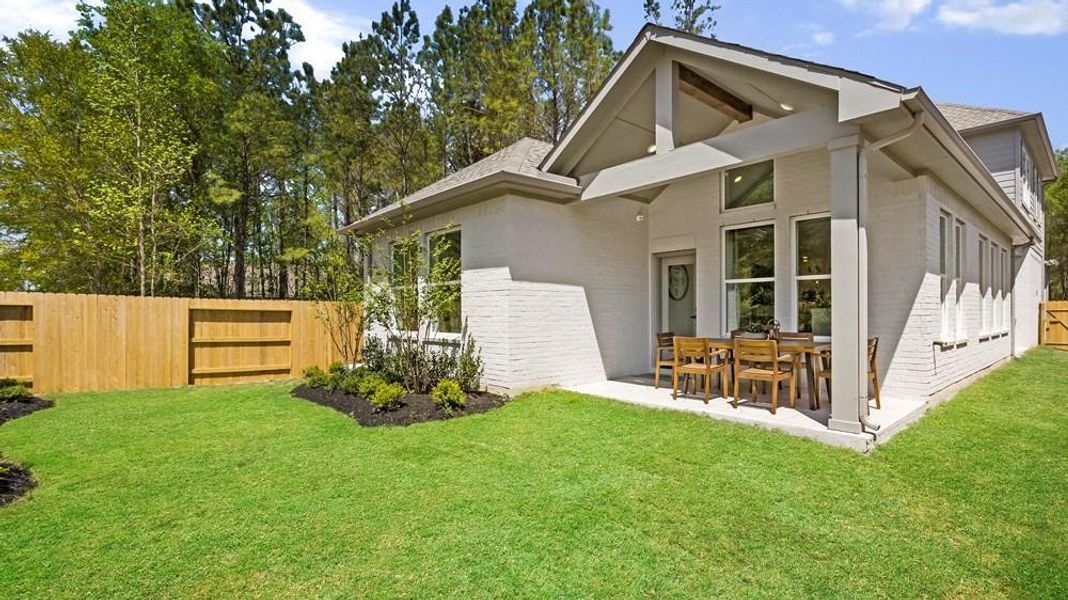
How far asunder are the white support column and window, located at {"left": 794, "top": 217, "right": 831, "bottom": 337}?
2.59 meters

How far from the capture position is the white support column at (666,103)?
5.90 meters

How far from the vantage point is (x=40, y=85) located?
37.5ft

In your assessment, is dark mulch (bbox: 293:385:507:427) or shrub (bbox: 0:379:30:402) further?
shrub (bbox: 0:379:30:402)

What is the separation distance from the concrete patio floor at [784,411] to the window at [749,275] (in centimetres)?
118

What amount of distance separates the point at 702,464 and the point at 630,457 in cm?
62

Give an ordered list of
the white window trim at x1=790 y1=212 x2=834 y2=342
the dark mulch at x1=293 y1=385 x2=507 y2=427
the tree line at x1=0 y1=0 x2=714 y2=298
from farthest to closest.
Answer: the tree line at x1=0 y1=0 x2=714 y2=298, the white window trim at x1=790 y1=212 x2=834 y2=342, the dark mulch at x1=293 y1=385 x2=507 y2=427

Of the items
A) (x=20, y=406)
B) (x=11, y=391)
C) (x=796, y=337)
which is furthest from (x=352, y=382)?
(x=796, y=337)

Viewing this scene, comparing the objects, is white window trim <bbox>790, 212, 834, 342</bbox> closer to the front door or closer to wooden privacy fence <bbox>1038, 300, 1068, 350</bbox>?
the front door

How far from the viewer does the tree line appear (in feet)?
35.1

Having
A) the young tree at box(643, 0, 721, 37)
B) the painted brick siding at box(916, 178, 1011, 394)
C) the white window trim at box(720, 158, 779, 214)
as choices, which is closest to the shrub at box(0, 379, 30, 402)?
the white window trim at box(720, 158, 779, 214)

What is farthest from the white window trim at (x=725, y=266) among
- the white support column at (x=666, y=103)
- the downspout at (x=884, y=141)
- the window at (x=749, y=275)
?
the downspout at (x=884, y=141)

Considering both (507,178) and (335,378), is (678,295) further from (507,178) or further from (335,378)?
(335,378)

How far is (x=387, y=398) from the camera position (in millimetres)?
6066

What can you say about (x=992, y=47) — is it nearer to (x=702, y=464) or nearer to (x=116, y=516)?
(x=702, y=464)
